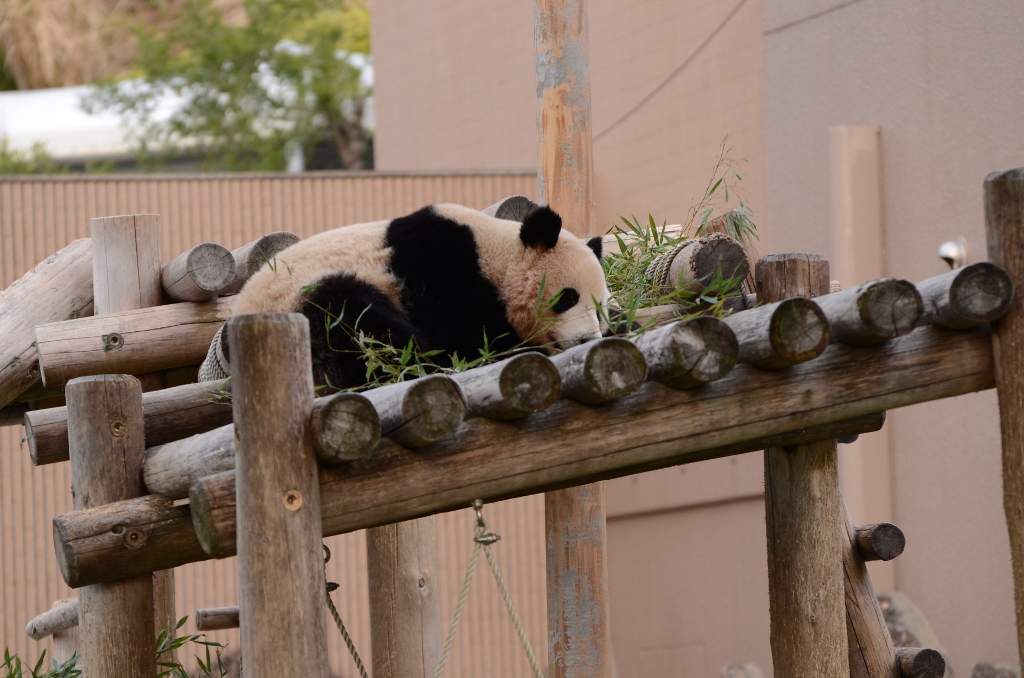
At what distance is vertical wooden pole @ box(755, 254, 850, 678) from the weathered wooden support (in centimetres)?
7

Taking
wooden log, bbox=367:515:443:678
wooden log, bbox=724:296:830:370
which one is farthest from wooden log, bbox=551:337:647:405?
wooden log, bbox=367:515:443:678

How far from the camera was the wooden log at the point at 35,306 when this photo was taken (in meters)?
3.83

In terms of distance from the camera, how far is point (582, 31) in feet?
12.7

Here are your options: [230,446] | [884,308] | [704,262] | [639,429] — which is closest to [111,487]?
[230,446]

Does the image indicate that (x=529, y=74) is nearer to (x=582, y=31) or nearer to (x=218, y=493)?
(x=582, y=31)

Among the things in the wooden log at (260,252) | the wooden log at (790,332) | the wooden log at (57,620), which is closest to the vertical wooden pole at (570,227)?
the wooden log at (260,252)

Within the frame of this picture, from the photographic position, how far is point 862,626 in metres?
3.24

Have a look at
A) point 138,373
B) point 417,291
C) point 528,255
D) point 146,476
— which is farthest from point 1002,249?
point 138,373

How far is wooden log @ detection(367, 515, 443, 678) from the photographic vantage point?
12.9ft

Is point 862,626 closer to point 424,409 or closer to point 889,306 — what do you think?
point 889,306

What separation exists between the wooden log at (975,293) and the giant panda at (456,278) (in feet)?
2.61

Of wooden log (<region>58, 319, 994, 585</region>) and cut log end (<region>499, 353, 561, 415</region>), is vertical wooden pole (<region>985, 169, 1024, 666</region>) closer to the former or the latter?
wooden log (<region>58, 319, 994, 585</region>)

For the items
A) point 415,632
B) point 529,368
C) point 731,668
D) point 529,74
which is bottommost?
point 731,668

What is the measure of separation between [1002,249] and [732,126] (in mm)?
4026
